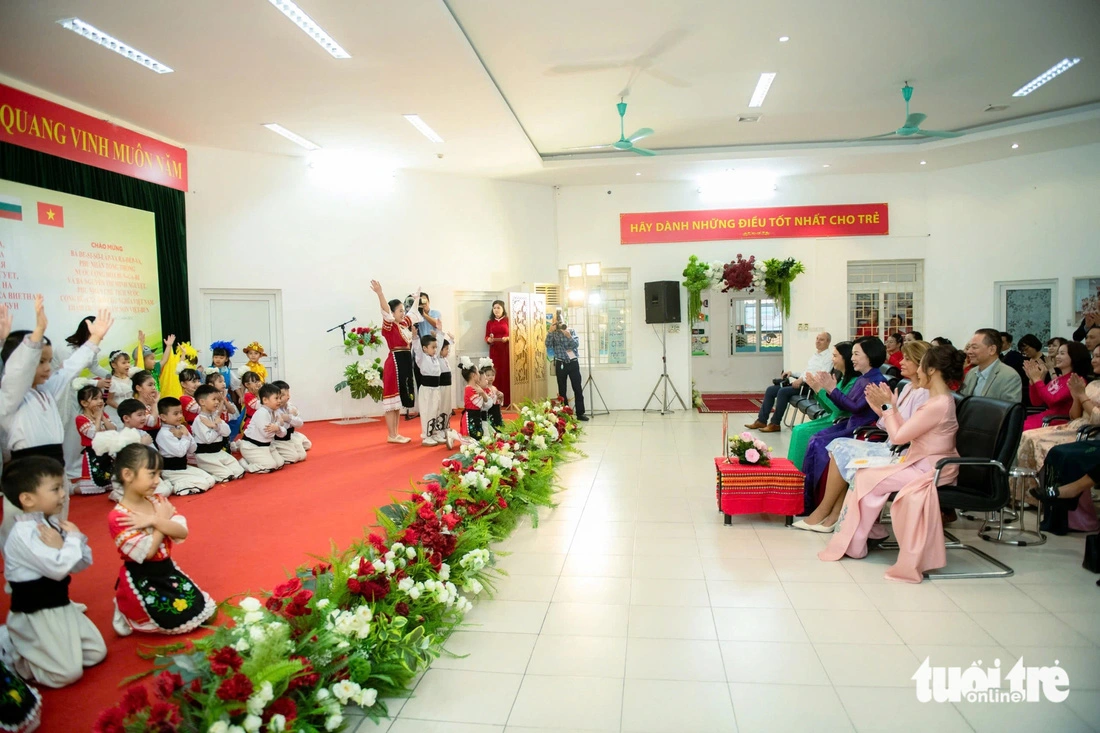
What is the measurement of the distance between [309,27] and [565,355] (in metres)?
5.89

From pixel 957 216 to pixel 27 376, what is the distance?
11.9 m

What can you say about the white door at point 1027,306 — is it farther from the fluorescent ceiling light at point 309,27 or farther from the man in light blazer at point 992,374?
the fluorescent ceiling light at point 309,27

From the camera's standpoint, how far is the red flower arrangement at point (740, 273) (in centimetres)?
1066

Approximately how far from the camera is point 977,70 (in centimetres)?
723

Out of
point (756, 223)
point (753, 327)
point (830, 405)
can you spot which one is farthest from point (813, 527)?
point (753, 327)

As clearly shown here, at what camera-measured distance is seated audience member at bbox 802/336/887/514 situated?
473cm

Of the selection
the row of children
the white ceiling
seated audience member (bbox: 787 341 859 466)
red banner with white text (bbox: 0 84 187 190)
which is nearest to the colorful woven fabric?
seated audience member (bbox: 787 341 859 466)

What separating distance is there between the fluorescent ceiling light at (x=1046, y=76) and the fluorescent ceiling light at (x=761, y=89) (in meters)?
3.04

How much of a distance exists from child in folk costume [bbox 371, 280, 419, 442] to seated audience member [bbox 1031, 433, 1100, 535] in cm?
618

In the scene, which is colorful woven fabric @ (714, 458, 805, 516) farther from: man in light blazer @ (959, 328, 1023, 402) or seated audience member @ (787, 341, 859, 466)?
man in light blazer @ (959, 328, 1023, 402)

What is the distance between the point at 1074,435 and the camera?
4.56 meters

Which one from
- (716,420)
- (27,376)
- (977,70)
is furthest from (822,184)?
(27,376)

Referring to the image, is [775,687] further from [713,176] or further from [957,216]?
[957,216]

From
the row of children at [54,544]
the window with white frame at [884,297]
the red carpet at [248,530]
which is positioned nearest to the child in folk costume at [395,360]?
the red carpet at [248,530]
